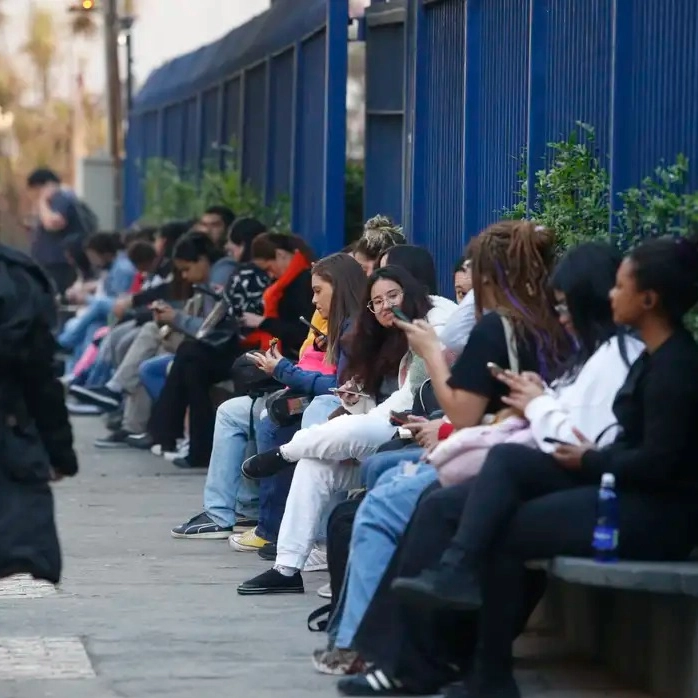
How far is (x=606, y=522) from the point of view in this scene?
20.6 feet

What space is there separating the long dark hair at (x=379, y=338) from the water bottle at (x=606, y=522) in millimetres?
2262

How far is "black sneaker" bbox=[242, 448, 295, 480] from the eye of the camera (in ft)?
29.5

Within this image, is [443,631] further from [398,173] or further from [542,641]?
[398,173]

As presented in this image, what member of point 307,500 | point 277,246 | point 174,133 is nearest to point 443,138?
point 277,246

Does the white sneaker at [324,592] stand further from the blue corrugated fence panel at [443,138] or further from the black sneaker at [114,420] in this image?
the black sneaker at [114,420]

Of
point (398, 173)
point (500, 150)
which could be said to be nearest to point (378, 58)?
point (398, 173)

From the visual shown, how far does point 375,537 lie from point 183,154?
19.2 metres

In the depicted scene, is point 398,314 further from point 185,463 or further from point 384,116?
point 384,116

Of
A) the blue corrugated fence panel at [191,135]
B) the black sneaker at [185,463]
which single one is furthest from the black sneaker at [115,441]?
the blue corrugated fence panel at [191,135]

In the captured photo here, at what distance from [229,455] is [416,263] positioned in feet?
5.75

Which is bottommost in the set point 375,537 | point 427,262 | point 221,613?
point 221,613

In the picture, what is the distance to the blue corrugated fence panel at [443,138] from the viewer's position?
38.0 feet

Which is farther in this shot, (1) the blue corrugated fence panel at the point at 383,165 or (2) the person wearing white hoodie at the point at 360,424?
(1) the blue corrugated fence panel at the point at 383,165

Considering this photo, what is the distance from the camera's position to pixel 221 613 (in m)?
8.30
